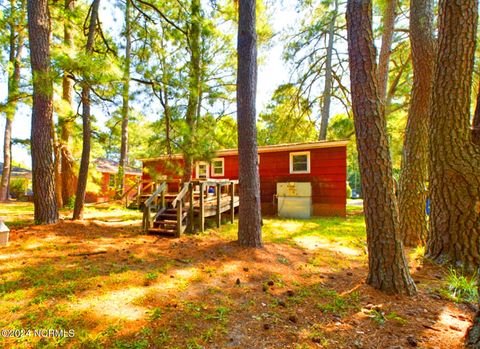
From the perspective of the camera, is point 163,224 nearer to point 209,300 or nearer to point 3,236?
point 3,236

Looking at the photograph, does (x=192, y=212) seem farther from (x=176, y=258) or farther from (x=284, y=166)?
(x=284, y=166)

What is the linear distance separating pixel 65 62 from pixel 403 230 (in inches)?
310

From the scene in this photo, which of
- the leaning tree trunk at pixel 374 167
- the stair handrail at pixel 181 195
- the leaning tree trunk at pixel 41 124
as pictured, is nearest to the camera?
the leaning tree trunk at pixel 374 167

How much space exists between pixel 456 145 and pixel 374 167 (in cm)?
177

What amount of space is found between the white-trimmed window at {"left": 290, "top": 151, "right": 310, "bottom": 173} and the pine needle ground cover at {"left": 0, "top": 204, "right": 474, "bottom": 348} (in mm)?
6653

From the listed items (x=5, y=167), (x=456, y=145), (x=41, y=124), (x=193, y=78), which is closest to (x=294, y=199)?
(x=193, y=78)

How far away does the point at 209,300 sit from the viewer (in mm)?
2754

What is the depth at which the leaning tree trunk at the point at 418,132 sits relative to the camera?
16.3 ft

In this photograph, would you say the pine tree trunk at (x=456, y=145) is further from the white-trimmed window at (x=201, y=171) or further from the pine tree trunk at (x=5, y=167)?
the pine tree trunk at (x=5, y=167)

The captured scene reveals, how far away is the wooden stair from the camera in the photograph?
237 inches

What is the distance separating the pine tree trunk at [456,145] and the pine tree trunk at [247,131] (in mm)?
2994

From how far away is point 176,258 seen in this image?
166 inches

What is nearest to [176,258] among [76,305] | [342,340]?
[76,305]

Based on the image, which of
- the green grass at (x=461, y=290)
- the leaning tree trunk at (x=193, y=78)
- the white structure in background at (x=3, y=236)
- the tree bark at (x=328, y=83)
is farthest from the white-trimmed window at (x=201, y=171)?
the green grass at (x=461, y=290)
